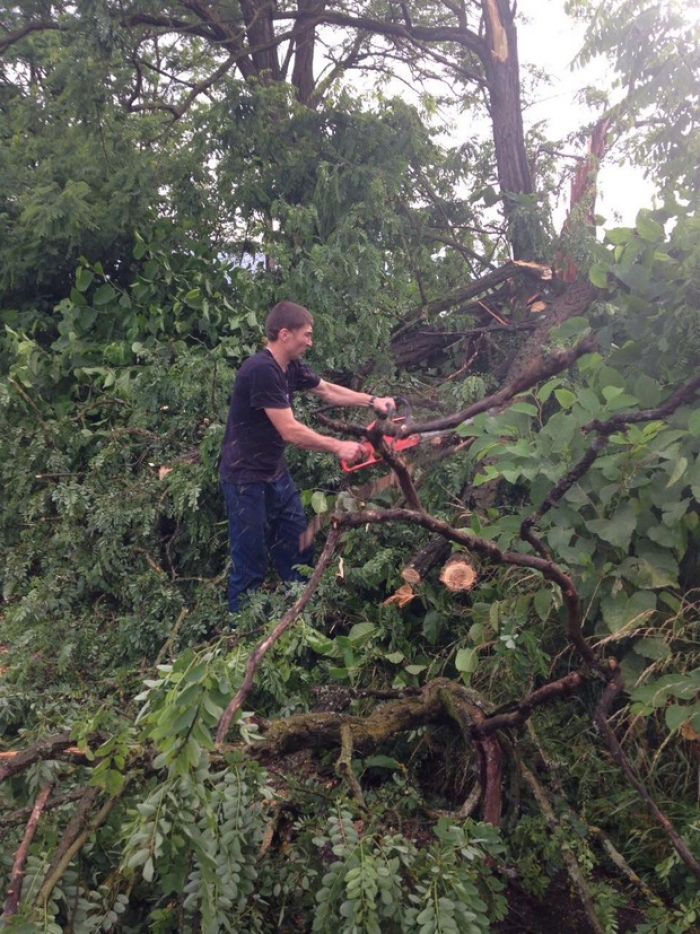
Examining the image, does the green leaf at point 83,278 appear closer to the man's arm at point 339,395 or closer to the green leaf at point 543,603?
the man's arm at point 339,395

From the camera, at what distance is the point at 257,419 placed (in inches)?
165

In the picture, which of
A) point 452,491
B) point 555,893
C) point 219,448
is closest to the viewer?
point 555,893

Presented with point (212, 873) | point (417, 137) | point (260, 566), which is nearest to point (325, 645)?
point (260, 566)

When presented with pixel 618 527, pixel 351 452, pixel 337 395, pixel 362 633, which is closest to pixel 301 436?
pixel 351 452

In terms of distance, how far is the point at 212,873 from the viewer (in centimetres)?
194

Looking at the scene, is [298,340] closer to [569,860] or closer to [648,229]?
[648,229]

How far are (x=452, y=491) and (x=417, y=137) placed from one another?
3.12m

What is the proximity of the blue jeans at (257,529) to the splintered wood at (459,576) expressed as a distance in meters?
1.08

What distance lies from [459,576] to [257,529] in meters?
1.21

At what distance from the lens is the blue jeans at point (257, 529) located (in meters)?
4.21

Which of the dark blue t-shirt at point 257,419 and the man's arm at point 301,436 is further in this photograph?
the dark blue t-shirt at point 257,419

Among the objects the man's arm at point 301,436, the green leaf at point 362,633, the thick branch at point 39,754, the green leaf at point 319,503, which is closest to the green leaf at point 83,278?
the man's arm at point 301,436

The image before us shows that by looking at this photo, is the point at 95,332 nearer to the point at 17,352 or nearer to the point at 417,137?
the point at 17,352

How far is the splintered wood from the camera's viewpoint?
3.39 metres
